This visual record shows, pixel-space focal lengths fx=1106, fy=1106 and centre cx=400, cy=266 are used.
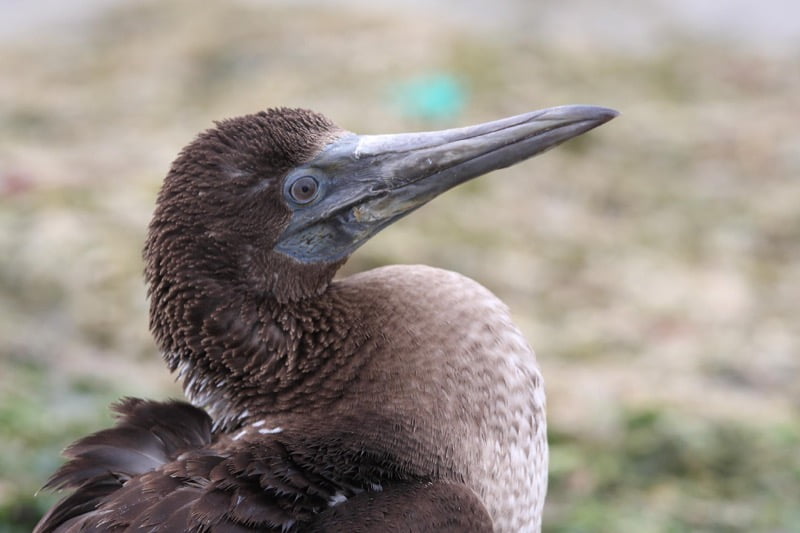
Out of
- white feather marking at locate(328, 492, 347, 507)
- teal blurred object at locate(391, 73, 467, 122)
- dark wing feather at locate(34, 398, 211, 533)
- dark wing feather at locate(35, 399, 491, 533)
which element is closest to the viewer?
dark wing feather at locate(35, 399, 491, 533)

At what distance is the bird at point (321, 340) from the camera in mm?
3203

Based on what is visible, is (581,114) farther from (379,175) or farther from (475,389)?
(475,389)

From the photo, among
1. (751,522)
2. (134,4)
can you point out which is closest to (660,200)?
(751,522)

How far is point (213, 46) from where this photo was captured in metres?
12.2

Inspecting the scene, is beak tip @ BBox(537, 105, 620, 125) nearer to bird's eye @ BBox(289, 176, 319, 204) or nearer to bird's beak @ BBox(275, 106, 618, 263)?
bird's beak @ BBox(275, 106, 618, 263)

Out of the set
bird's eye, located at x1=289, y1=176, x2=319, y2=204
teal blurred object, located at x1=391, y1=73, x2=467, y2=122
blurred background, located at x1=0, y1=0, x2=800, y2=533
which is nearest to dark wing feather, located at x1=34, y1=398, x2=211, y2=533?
bird's eye, located at x1=289, y1=176, x2=319, y2=204

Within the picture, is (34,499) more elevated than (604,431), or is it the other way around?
(34,499)

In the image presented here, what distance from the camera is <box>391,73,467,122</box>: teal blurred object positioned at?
9.98m

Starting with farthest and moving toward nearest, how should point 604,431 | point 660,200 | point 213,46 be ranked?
point 213,46 → point 660,200 → point 604,431

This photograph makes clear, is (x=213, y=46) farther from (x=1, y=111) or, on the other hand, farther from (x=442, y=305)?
(x=442, y=305)

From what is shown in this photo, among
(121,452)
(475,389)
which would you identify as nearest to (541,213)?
(475,389)

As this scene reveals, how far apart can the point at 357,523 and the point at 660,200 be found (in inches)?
264

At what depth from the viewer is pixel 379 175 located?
354 centimetres

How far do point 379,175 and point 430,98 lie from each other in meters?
6.73
